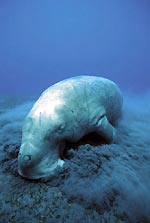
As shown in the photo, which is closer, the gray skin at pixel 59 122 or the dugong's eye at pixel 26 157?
the dugong's eye at pixel 26 157

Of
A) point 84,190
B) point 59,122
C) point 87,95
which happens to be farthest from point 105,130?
point 84,190

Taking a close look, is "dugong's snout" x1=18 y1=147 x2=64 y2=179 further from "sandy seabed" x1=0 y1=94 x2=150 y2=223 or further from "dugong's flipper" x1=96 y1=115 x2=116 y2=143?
"dugong's flipper" x1=96 y1=115 x2=116 y2=143

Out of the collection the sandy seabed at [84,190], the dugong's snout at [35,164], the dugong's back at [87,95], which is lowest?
the sandy seabed at [84,190]

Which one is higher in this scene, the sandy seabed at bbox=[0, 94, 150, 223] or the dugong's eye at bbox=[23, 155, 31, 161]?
the dugong's eye at bbox=[23, 155, 31, 161]

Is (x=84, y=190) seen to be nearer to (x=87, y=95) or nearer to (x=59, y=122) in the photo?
(x=59, y=122)

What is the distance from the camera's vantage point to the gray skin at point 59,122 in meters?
2.50

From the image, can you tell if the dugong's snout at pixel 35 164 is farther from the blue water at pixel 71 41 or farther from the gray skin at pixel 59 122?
the blue water at pixel 71 41

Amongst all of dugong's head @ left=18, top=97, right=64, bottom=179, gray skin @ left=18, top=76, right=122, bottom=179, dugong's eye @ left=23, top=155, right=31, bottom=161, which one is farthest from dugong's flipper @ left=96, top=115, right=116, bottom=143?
dugong's eye @ left=23, top=155, right=31, bottom=161

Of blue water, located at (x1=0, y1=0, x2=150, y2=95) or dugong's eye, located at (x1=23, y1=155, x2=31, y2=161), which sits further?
blue water, located at (x1=0, y1=0, x2=150, y2=95)

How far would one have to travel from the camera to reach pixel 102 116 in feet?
11.4

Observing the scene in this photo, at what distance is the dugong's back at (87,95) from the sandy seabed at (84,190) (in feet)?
2.21

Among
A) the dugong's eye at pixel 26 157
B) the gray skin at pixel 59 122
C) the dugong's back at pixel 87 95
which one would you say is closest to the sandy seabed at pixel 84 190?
the gray skin at pixel 59 122

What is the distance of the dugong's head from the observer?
2.44 metres

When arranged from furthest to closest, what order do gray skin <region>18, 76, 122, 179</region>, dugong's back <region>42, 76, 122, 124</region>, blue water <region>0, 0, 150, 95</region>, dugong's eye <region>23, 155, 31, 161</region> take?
blue water <region>0, 0, 150, 95</region>
dugong's back <region>42, 76, 122, 124</region>
gray skin <region>18, 76, 122, 179</region>
dugong's eye <region>23, 155, 31, 161</region>
